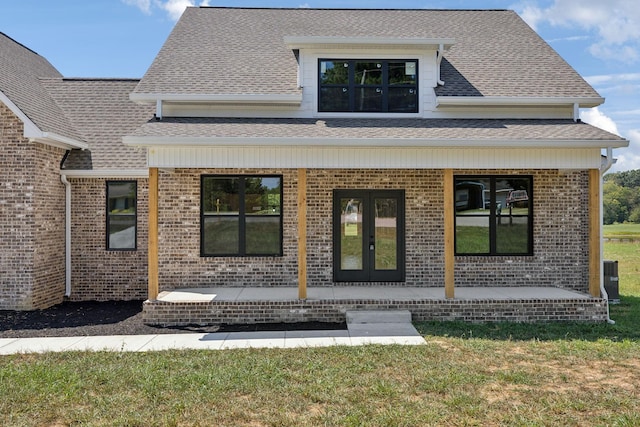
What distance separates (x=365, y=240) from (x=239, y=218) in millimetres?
2934

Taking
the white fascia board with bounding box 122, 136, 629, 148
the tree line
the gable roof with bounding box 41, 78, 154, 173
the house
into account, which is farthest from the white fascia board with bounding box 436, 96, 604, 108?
the tree line

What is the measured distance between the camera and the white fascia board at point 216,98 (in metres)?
10.5

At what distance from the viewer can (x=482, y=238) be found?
11078mm

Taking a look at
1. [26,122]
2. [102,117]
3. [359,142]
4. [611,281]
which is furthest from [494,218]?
[26,122]

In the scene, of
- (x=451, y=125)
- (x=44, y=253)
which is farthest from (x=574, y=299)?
(x=44, y=253)

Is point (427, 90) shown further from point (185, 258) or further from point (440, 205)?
point (185, 258)

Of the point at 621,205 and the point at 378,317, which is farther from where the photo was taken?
the point at 621,205

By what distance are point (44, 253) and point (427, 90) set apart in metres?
9.45

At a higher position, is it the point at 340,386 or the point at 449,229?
the point at 449,229

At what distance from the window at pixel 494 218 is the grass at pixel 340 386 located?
137 inches

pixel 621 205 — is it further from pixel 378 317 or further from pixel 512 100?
pixel 378 317

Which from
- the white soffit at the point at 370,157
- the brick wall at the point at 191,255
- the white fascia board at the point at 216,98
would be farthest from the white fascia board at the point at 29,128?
the white soffit at the point at 370,157

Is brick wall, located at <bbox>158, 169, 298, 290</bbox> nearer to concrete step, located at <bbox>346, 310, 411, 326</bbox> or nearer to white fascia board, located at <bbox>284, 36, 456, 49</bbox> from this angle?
concrete step, located at <bbox>346, 310, 411, 326</bbox>

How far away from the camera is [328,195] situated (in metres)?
11.0
